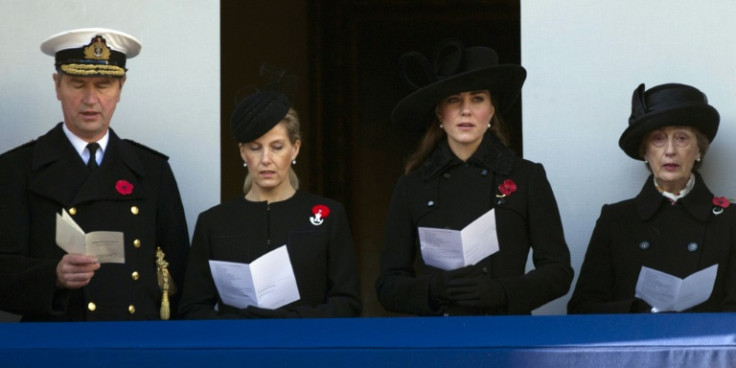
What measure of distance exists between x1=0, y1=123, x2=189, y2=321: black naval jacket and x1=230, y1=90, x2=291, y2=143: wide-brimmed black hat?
1.64 ft

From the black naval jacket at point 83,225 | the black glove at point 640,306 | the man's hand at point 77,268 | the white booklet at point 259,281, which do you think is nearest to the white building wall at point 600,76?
the black glove at point 640,306

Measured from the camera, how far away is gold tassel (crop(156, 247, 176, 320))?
533 cm

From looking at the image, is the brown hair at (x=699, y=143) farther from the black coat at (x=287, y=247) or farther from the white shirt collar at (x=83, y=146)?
A: the white shirt collar at (x=83, y=146)

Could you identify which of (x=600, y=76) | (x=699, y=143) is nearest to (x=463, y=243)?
(x=699, y=143)

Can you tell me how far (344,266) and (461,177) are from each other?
542 mm

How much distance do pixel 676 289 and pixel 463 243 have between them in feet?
2.53

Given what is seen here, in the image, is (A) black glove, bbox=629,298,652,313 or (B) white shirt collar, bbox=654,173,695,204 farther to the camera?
(B) white shirt collar, bbox=654,173,695,204

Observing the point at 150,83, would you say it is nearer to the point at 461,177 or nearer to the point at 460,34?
the point at 461,177

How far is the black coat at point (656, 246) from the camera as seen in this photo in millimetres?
5340

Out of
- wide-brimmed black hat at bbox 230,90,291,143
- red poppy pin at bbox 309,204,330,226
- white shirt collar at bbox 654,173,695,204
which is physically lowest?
red poppy pin at bbox 309,204,330,226

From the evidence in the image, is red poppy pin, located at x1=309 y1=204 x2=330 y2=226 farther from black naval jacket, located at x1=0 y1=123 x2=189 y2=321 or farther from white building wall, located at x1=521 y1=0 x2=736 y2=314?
white building wall, located at x1=521 y1=0 x2=736 y2=314

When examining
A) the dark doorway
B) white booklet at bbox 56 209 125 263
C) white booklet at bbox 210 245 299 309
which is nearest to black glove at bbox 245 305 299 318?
white booklet at bbox 210 245 299 309

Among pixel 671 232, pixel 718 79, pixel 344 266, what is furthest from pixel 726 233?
pixel 344 266

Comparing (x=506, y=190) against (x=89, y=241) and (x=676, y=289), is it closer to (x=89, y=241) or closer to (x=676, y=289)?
(x=676, y=289)
